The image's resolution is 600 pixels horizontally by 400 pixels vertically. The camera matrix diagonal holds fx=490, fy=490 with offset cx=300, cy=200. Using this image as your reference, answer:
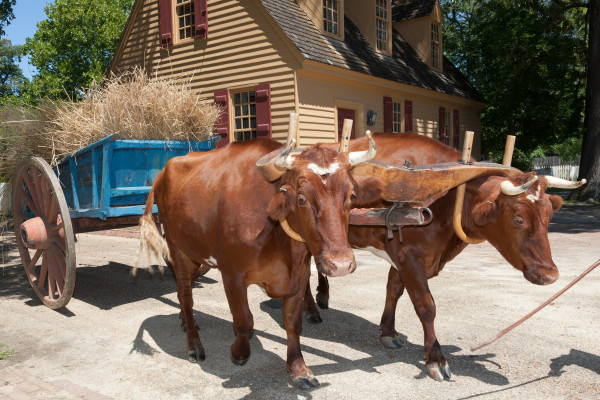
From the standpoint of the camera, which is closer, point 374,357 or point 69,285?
point 374,357

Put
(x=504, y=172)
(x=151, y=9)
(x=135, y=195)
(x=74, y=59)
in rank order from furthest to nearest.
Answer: (x=74, y=59)
(x=151, y=9)
(x=135, y=195)
(x=504, y=172)

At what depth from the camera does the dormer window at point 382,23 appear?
14.8 metres

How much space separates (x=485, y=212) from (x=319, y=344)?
74.3 inches

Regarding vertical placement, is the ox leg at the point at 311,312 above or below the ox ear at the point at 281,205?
below

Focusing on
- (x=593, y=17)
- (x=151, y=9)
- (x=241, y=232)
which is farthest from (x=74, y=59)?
(x=241, y=232)

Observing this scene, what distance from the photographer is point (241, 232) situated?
11.1 ft

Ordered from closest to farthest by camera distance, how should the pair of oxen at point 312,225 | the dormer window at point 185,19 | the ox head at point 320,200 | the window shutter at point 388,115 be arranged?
1. the ox head at point 320,200
2. the pair of oxen at point 312,225
3. the dormer window at point 185,19
4. the window shutter at point 388,115

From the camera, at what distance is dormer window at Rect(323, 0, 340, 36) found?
42.3 feet

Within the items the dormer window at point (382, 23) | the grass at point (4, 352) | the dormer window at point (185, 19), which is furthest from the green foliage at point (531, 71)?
the grass at point (4, 352)

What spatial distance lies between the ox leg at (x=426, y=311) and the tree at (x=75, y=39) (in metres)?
28.7

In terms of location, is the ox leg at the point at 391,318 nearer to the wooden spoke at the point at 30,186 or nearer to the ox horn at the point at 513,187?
the ox horn at the point at 513,187

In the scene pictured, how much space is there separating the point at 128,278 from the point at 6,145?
2345mm

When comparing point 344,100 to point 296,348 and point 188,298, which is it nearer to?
point 188,298

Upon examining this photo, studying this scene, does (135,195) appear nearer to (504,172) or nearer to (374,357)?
(374,357)
